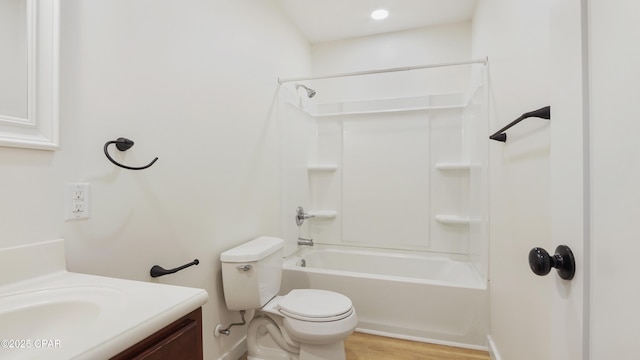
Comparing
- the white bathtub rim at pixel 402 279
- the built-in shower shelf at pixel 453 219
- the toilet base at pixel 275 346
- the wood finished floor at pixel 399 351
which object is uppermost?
the built-in shower shelf at pixel 453 219

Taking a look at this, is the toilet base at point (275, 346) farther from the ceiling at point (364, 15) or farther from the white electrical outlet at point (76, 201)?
the ceiling at point (364, 15)

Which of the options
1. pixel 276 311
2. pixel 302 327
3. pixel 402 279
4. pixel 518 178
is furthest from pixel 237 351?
pixel 518 178

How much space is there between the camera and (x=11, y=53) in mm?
825

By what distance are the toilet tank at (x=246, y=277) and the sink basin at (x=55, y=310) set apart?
861mm

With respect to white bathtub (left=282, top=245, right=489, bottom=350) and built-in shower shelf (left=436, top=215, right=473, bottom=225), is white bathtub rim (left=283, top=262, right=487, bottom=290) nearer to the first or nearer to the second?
white bathtub (left=282, top=245, right=489, bottom=350)

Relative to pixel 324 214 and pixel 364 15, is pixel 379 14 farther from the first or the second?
pixel 324 214

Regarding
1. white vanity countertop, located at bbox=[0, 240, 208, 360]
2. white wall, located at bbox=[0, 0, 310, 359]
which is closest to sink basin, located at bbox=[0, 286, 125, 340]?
white vanity countertop, located at bbox=[0, 240, 208, 360]

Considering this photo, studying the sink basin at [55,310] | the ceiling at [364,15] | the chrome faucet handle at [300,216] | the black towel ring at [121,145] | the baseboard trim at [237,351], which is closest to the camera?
the sink basin at [55,310]

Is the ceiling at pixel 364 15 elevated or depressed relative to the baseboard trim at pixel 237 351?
elevated

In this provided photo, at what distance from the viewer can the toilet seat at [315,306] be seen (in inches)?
61.7

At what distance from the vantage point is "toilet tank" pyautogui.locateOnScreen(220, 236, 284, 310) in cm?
161

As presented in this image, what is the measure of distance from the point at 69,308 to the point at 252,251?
985 millimetres

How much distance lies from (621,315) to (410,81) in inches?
107

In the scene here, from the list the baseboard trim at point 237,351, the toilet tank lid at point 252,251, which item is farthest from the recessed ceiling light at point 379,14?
the baseboard trim at point 237,351
